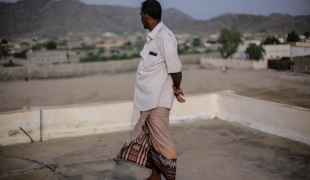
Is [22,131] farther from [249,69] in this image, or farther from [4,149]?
[249,69]

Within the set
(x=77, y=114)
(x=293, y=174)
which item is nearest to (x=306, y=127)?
(x=293, y=174)

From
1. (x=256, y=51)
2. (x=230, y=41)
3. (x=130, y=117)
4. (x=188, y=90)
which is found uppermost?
(x=230, y=41)

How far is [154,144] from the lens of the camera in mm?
3059

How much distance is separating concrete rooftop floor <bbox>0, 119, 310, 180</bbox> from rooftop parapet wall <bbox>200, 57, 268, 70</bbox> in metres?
32.5

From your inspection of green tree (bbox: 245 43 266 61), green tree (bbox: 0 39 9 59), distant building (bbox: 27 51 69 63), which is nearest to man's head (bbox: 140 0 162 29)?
green tree (bbox: 245 43 266 61)

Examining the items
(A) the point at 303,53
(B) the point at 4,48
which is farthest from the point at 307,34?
(B) the point at 4,48

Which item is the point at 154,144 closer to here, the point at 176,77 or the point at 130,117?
the point at 176,77

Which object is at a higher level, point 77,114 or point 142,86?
point 142,86

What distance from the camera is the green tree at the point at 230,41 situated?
4357 centimetres

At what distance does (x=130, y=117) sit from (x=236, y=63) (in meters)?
36.1

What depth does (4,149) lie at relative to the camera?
4.78m

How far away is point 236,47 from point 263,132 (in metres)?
41.1

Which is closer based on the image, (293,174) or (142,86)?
(142,86)

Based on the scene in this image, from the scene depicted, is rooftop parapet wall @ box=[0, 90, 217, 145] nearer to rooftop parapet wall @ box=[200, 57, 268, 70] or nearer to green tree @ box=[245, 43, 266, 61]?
rooftop parapet wall @ box=[200, 57, 268, 70]
